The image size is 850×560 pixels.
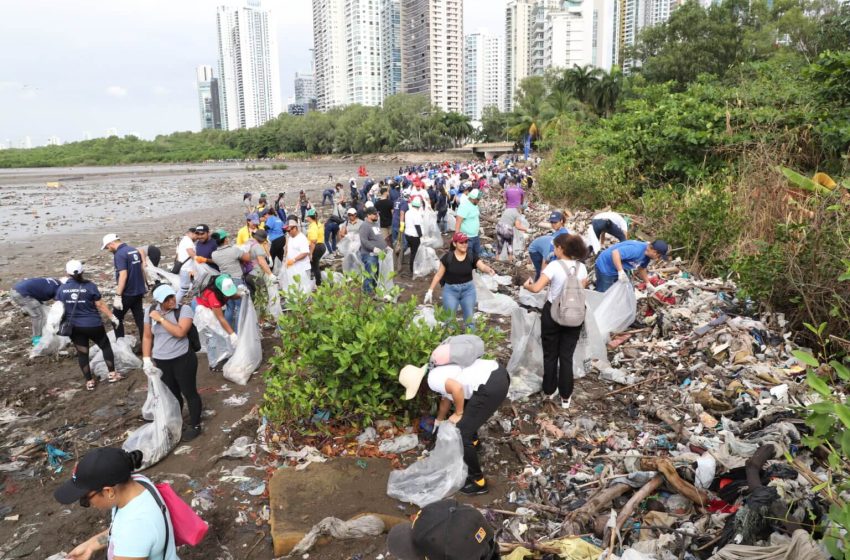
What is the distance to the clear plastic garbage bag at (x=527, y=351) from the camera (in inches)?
196

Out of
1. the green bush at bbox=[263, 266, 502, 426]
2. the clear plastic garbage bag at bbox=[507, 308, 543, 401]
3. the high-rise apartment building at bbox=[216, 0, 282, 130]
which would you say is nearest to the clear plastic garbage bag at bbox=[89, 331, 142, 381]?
the green bush at bbox=[263, 266, 502, 426]

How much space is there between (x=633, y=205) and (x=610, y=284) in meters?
5.15

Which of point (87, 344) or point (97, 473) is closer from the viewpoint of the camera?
point (97, 473)

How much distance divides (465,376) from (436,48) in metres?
109

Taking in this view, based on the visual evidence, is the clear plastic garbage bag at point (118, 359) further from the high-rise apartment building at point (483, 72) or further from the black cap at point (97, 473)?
the high-rise apartment building at point (483, 72)

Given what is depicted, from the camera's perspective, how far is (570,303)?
4.18m

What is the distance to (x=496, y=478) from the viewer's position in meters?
3.78

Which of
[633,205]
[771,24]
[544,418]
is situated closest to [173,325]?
[544,418]

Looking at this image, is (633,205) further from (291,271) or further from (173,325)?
(173,325)

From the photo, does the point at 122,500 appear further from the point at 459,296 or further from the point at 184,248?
the point at 184,248

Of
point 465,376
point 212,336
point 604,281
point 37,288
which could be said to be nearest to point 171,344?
point 212,336

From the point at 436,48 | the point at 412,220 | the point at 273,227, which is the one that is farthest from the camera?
the point at 436,48

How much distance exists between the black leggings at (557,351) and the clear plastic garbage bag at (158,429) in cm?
315

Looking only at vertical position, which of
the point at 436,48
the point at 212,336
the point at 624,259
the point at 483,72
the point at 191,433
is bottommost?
the point at 191,433
